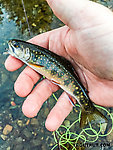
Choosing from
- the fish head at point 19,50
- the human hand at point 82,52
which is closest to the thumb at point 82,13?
the human hand at point 82,52

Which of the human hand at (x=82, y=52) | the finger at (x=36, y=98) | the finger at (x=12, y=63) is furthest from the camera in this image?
the finger at (x=12, y=63)

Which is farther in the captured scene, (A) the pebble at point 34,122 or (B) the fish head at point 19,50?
(A) the pebble at point 34,122

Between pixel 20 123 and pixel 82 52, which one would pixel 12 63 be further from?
pixel 20 123

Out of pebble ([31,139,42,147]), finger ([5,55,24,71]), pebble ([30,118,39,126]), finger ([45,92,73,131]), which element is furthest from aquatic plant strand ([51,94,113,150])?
finger ([5,55,24,71])

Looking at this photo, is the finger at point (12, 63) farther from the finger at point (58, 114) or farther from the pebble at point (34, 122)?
the pebble at point (34, 122)

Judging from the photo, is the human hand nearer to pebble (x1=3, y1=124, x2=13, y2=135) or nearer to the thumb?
the thumb

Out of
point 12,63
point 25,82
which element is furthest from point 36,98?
point 12,63
